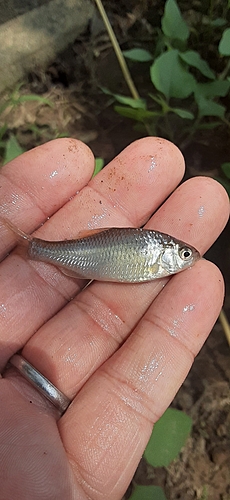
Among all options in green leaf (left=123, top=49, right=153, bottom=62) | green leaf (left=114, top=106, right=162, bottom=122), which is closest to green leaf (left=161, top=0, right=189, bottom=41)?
green leaf (left=123, top=49, right=153, bottom=62)

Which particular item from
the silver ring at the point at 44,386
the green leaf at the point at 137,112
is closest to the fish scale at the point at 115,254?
the silver ring at the point at 44,386

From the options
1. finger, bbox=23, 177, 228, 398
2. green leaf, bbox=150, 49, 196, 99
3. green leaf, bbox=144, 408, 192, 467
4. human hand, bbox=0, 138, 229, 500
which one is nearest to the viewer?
human hand, bbox=0, 138, 229, 500

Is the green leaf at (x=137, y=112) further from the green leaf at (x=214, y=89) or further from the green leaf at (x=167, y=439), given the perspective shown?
the green leaf at (x=167, y=439)

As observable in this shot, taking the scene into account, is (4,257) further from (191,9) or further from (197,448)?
(191,9)

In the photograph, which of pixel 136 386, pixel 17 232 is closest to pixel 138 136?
pixel 17 232

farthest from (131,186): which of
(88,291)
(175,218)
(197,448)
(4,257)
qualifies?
(197,448)

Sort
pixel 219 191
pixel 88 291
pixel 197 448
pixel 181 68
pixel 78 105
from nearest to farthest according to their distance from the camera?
1. pixel 88 291
2. pixel 219 191
3. pixel 197 448
4. pixel 181 68
5. pixel 78 105

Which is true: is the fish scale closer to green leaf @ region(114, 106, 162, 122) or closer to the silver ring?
the silver ring

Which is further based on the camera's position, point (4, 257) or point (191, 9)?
point (191, 9)

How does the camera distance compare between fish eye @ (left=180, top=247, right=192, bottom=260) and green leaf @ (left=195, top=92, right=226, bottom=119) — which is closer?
fish eye @ (left=180, top=247, right=192, bottom=260)
